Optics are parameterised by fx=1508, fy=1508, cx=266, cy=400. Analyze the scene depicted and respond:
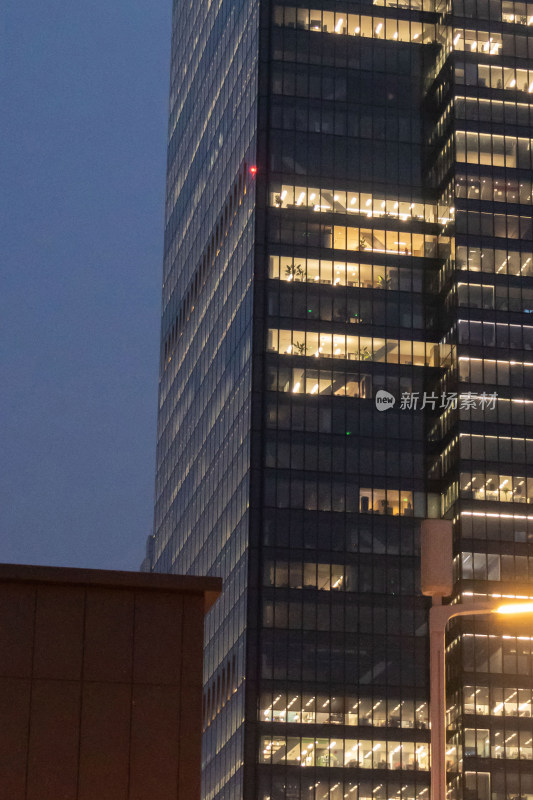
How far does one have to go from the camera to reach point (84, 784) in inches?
1259

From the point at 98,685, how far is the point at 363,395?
121369 mm

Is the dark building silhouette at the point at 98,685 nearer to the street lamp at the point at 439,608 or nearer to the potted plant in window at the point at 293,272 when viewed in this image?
the street lamp at the point at 439,608

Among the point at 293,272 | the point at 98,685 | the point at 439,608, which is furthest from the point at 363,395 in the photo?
the point at 439,608

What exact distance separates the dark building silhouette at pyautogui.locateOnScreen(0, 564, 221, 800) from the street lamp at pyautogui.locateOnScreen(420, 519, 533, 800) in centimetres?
860

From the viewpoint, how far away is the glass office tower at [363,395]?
14112 cm

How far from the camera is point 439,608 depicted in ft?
85.1

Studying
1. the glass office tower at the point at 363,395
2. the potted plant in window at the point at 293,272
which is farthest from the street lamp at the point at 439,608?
the potted plant in window at the point at 293,272

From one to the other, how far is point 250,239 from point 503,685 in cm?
5257

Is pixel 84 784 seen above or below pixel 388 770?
below

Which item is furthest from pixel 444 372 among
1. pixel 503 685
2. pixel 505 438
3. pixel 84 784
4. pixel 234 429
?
pixel 84 784

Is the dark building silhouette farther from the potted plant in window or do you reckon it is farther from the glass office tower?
the potted plant in window

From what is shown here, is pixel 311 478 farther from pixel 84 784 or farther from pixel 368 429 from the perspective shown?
pixel 84 784

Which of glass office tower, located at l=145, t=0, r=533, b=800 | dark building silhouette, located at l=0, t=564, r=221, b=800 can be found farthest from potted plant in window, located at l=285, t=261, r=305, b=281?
dark building silhouette, located at l=0, t=564, r=221, b=800

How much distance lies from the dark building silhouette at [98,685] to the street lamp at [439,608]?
8.60 meters
